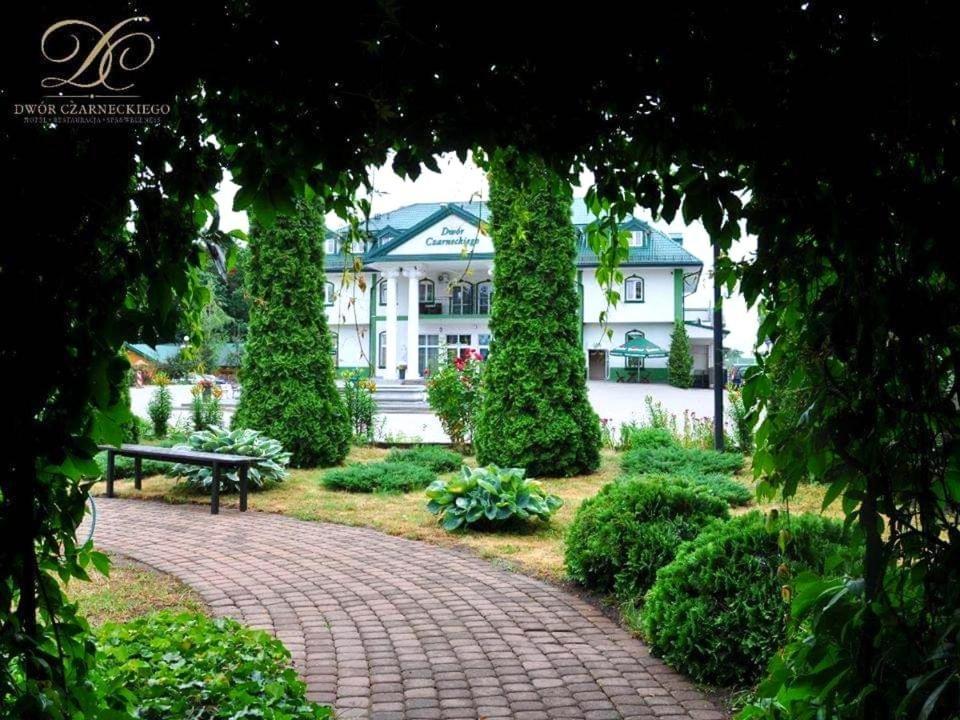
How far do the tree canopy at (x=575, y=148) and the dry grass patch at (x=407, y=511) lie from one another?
4.60m

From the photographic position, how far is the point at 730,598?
4.33m

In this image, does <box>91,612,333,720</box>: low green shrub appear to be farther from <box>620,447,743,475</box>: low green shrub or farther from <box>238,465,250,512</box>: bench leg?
<box>620,447,743,475</box>: low green shrub

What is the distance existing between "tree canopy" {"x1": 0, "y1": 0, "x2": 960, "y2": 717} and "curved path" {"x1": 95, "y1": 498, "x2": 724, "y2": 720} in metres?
2.14

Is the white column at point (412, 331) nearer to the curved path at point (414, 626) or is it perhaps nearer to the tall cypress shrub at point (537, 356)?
the tall cypress shrub at point (537, 356)

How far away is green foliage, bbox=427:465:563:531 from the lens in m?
7.80

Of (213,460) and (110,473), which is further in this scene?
(110,473)

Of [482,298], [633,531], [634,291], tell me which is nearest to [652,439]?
[633,531]

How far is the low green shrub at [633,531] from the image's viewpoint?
18.2ft

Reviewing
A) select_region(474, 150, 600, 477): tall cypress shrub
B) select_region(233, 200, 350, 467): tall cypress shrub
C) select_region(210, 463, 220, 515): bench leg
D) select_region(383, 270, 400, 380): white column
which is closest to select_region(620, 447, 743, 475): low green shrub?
select_region(474, 150, 600, 477): tall cypress shrub

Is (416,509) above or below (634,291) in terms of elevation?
below

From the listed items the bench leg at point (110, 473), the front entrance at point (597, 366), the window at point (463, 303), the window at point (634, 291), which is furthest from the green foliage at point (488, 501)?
the window at point (463, 303)

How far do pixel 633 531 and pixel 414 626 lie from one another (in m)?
1.63

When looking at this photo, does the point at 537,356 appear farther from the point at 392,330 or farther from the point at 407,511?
the point at 392,330

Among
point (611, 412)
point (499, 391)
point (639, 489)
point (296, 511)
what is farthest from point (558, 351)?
point (611, 412)
